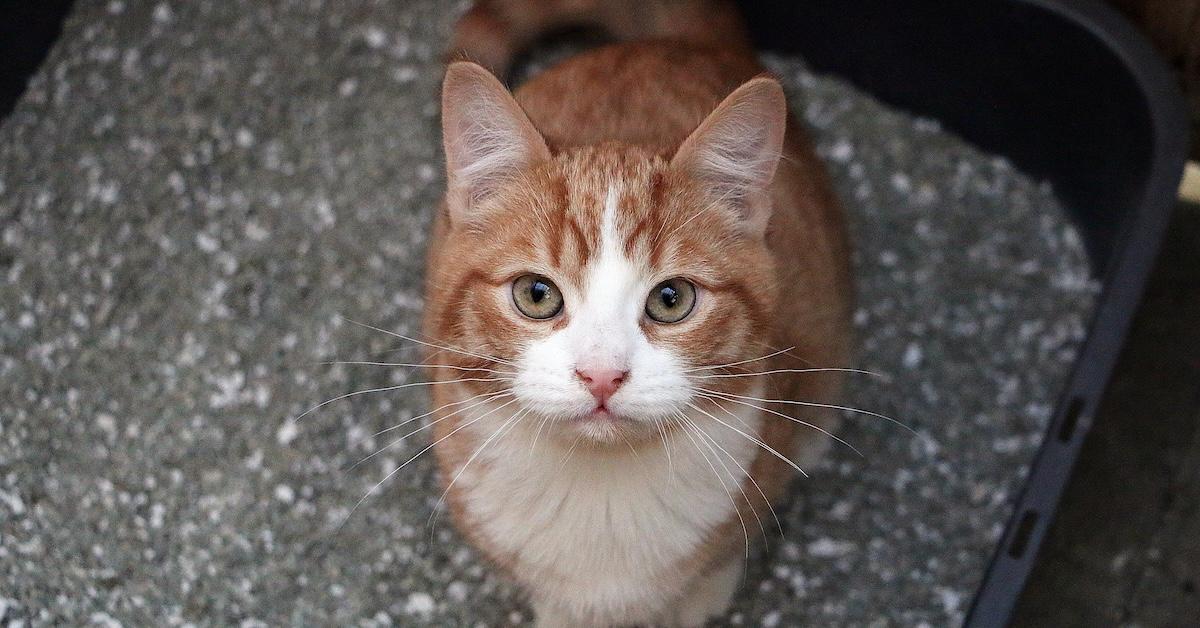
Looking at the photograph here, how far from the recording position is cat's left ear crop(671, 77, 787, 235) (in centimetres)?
147

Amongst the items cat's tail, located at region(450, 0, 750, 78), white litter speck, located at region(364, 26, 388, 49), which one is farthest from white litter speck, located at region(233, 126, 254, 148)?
cat's tail, located at region(450, 0, 750, 78)

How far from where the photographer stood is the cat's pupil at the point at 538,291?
4.87ft

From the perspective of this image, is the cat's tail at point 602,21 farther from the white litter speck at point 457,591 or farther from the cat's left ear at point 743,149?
the white litter speck at point 457,591

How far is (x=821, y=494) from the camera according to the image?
2273 mm

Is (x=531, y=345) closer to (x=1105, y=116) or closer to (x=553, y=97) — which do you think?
(x=553, y=97)

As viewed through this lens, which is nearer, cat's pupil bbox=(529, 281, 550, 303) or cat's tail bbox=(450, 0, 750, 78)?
cat's pupil bbox=(529, 281, 550, 303)

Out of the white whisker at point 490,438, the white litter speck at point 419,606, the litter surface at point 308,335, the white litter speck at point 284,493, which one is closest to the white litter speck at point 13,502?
the litter surface at point 308,335

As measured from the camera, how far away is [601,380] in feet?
4.49

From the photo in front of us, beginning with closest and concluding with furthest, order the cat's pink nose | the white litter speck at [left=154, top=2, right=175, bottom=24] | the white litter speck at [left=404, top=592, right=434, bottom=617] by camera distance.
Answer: the cat's pink nose, the white litter speck at [left=404, top=592, right=434, bottom=617], the white litter speck at [left=154, top=2, right=175, bottom=24]

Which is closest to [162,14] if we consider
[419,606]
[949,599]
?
[419,606]

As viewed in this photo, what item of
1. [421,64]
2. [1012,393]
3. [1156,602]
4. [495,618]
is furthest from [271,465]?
[1156,602]

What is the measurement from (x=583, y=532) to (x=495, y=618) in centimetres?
49

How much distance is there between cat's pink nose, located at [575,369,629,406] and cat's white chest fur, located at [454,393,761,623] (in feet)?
0.69

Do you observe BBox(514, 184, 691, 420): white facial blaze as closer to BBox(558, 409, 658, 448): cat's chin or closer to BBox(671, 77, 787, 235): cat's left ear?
BBox(558, 409, 658, 448): cat's chin
